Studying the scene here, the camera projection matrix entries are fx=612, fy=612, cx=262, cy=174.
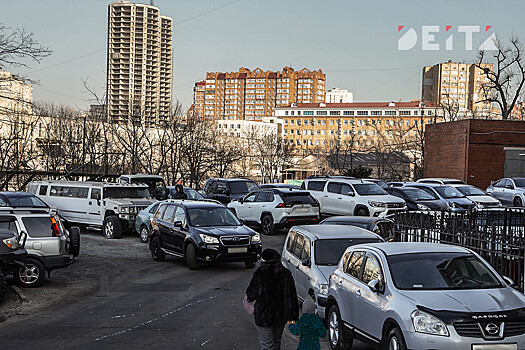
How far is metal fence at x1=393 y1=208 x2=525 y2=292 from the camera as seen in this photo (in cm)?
1038

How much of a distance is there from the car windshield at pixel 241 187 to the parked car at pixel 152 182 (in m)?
3.25

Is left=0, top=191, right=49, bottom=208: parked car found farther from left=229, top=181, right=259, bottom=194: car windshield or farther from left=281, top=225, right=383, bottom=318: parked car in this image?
left=281, top=225, right=383, bottom=318: parked car

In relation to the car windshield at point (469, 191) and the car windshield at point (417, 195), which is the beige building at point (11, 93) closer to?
the car windshield at point (417, 195)

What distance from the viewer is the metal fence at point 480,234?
34.1 ft

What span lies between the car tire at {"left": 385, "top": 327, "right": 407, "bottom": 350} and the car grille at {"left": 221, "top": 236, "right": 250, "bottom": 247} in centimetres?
920

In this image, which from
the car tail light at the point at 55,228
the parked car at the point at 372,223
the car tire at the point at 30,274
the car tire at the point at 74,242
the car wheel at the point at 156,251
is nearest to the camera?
the car tire at the point at 30,274

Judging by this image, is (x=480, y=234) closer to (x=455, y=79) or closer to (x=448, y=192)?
(x=448, y=192)

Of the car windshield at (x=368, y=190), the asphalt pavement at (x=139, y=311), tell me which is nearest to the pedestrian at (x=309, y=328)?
the asphalt pavement at (x=139, y=311)

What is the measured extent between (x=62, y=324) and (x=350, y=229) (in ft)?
18.3

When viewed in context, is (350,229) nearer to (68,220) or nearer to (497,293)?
(497,293)

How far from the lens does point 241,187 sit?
29.1 metres

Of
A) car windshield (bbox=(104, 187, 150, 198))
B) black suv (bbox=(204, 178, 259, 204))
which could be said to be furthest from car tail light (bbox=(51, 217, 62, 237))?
black suv (bbox=(204, 178, 259, 204))

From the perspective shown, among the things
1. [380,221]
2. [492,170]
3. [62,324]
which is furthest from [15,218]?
[492,170]

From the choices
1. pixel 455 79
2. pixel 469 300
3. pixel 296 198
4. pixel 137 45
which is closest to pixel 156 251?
pixel 296 198
